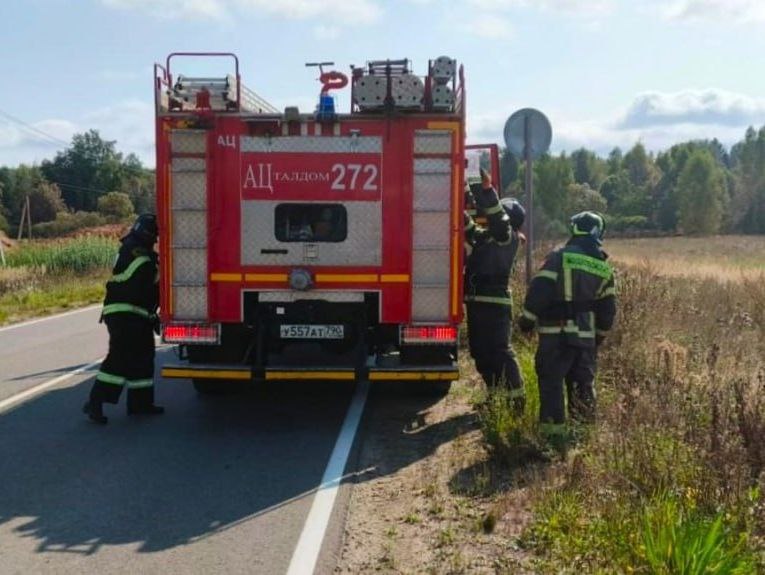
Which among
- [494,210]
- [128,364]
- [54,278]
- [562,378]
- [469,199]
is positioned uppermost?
[469,199]

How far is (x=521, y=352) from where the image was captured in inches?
388

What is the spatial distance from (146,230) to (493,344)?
11.3ft

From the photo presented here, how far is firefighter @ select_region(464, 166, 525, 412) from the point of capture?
25.3ft

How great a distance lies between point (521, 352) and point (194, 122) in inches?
183

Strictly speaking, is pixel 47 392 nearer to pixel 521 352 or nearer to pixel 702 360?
pixel 521 352

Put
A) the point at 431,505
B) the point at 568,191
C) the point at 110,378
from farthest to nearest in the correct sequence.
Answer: the point at 568,191 → the point at 110,378 → the point at 431,505

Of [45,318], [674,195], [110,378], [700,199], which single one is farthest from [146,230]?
[674,195]

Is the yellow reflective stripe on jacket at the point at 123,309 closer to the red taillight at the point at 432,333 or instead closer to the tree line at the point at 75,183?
the red taillight at the point at 432,333

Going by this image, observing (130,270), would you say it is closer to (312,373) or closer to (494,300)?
(312,373)

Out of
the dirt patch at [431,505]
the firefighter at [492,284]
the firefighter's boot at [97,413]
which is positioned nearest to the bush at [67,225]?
the firefighter's boot at [97,413]

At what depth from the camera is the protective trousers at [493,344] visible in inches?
302

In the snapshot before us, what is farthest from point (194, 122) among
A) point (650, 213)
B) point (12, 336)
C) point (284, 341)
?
point (650, 213)

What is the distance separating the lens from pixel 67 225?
6875 centimetres

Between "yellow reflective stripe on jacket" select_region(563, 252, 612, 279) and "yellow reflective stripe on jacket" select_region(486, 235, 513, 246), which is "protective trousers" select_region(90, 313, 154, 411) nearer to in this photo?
"yellow reflective stripe on jacket" select_region(486, 235, 513, 246)
